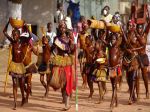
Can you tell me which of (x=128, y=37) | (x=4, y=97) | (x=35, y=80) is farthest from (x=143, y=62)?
(x=35, y=80)

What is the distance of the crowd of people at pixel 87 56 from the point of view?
10094mm

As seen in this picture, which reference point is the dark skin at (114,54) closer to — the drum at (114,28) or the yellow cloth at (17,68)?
the drum at (114,28)

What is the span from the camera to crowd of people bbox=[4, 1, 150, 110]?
1009 centimetres

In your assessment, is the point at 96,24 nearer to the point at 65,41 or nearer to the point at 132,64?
the point at 65,41

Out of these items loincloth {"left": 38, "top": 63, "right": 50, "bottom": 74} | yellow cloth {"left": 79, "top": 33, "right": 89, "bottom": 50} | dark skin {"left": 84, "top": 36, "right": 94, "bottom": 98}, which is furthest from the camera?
yellow cloth {"left": 79, "top": 33, "right": 89, "bottom": 50}

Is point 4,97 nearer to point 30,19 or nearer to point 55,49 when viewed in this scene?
point 55,49

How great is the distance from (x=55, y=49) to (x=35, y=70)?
1091mm

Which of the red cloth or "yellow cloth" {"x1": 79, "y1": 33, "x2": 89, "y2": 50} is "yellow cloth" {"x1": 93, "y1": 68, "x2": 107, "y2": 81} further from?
the red cloth

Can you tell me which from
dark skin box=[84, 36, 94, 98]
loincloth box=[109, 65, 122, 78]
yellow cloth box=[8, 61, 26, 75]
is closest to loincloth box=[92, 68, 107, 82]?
dark skin box=[84, 36, 94, 98]

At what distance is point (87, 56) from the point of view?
38.6 feet

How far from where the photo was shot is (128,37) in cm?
1094

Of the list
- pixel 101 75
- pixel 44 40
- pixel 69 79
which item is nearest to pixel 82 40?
pixel 44 40

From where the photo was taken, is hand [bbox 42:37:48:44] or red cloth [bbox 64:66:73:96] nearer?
red cloth [bbox 64:66:73:96]

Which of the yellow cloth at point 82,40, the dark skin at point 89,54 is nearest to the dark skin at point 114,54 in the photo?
the dark skin at point 89,54
